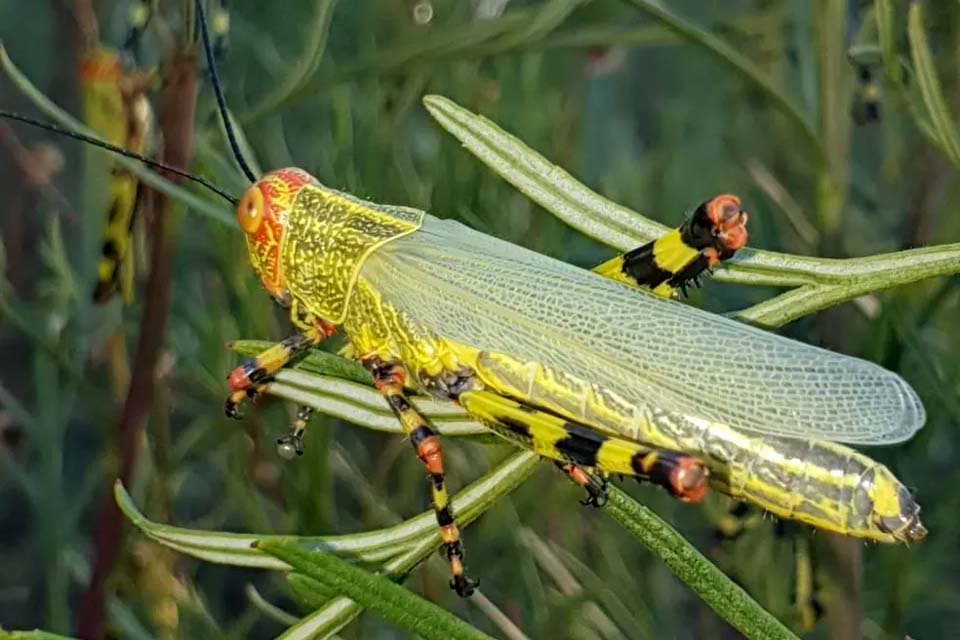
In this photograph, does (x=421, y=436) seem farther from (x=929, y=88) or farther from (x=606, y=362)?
(x=929, y=88)

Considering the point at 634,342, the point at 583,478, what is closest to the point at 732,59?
the point at 634,342

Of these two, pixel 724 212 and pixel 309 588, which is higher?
pixel 724 212

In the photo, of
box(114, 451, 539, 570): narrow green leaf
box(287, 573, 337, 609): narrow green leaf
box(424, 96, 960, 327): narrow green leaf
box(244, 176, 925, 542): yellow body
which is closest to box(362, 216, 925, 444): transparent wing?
box(244, 176, 925, 542): yellow body

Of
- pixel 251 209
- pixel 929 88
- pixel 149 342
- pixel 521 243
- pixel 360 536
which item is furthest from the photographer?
pixel 521 243

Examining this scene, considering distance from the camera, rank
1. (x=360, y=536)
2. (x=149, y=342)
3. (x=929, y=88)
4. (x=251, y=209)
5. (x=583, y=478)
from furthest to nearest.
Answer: (x=149, y=342)
(x=251, y=209)
(x=583, y=478)
(x=929, y=88)
(x=360, y=536)

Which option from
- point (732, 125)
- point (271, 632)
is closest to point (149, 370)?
point (271, 632)

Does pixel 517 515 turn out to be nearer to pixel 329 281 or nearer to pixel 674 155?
pixel 329 281

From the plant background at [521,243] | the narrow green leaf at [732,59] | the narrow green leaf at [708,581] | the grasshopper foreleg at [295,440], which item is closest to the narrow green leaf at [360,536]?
the narrow green leaf at [708,581]
